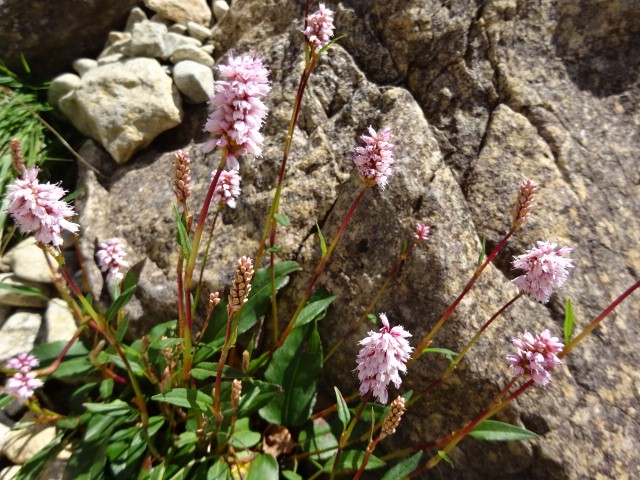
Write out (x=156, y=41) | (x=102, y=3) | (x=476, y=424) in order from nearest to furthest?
(x=476, y=424) < (x=156, y=41) < (x=102, y=3)

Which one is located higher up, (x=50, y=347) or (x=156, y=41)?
(x=156, y=41)

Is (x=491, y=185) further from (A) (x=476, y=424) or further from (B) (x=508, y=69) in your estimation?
(A) (x=476, y=424)

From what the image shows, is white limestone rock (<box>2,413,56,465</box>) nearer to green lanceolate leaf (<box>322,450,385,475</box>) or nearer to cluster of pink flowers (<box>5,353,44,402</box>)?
cluster of pink flowers (<box>5,353,44,402</box>)

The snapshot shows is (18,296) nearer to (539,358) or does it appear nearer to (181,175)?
(181,175)

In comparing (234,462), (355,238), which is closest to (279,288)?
(355,238)

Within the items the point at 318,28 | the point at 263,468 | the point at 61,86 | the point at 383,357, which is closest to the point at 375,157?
the point at 318,28

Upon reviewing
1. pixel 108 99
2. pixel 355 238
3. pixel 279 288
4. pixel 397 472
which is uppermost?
pixel 108 99

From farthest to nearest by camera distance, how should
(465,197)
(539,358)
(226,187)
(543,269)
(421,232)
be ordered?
1. (465,197)
2. (226,187)
3. (421,232)
4. (543,269)
5. (539,358)

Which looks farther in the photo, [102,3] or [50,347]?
[102,3]
